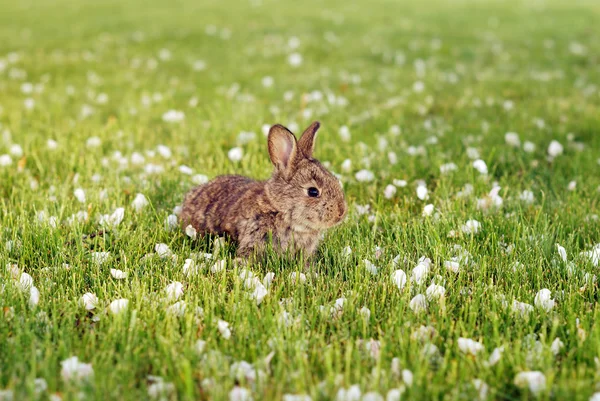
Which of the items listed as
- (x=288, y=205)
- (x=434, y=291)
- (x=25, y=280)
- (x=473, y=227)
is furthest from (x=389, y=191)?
(x=25, y=280)

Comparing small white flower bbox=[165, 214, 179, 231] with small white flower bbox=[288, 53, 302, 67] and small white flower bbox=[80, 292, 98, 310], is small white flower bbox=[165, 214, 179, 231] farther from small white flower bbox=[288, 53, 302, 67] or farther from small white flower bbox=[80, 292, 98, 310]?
small white flower bbox=[288, 53, 302, 67]

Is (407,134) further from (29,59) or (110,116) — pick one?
(29,59)

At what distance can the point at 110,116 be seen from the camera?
32.8 ft

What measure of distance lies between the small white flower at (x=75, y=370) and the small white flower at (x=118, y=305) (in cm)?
56

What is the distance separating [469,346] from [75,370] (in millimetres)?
2266

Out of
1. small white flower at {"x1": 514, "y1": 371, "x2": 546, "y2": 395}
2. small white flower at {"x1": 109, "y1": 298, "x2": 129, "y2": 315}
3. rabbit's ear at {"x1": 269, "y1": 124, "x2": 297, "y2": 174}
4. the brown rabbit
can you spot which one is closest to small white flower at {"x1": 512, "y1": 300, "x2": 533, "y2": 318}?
small white flower at {"x1": 514, "y1": 371, "x2": 546, "y2": 395}

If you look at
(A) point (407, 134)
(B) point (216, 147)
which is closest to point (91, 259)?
(B) point (216, 147)

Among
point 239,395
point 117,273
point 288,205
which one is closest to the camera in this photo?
point 239,395

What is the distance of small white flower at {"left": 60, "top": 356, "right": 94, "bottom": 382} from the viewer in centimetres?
331

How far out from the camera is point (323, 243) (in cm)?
548

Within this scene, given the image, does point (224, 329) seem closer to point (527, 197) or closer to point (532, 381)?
point (532, 381)

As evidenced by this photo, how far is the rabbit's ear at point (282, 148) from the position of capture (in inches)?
206

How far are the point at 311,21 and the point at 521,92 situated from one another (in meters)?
10.8

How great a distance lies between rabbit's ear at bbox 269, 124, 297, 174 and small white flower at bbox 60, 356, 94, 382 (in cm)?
253
